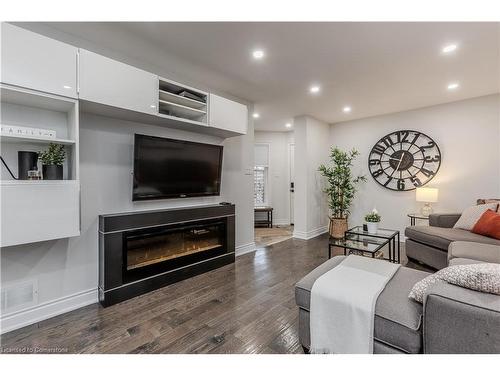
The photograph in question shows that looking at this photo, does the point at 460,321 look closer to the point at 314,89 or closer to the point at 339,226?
the point at 314,89

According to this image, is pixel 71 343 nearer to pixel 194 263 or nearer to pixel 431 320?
pixel 194 263

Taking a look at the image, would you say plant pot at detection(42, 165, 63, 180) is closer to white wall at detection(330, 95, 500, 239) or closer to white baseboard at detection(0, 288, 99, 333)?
white baseboard at detection(0, 288, 99, 333)

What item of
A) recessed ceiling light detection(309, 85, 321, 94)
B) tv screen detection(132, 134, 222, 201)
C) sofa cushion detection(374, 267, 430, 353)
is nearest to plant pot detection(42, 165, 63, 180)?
tv screen detection(132, 134, 222, 201)

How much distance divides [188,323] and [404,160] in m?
4.60

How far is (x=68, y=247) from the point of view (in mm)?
2172

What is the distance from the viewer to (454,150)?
159 inches

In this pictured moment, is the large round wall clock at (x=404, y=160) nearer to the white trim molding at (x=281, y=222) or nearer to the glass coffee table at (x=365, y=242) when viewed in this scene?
the glass coffee table at (x=365, y=242)

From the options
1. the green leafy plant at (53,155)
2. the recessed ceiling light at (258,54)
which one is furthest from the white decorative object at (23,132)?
the recessed ceiling light at (258,54)

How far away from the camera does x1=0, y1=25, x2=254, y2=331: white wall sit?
6.40ft

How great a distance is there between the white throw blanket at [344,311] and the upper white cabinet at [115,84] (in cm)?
223

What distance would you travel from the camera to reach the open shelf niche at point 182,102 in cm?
258

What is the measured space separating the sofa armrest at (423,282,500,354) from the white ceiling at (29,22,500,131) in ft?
6.81
